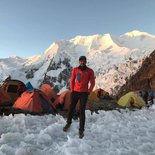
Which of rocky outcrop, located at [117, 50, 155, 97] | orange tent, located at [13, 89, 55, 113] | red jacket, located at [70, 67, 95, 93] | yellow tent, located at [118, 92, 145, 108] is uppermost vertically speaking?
rocky outcrop, located at [117, 50, 155, 97]

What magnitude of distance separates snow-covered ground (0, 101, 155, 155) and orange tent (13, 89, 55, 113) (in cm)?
262

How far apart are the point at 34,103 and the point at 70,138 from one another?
7.52 metres

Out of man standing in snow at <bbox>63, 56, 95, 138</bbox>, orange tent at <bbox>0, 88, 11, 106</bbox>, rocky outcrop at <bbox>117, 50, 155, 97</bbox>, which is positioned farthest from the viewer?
rocky outcrop at <bbox>117, 50, 155, 97</bbox>

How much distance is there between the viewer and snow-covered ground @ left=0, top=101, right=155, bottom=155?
32.6 feet

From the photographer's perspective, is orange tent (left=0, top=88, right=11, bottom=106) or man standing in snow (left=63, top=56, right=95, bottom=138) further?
orange tent (left=0, top=88, right=11, bottom=106)

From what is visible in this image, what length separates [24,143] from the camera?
10.3m

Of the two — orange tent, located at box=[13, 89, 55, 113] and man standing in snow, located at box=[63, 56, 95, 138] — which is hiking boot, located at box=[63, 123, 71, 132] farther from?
orange tent, located at box=[13, 89, 55, 113]

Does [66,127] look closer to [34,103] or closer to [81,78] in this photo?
[81,78]

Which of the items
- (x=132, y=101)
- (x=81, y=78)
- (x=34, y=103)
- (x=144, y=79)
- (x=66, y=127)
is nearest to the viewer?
(x=81, y=78)

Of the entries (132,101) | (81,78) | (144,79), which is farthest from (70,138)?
(144,79)

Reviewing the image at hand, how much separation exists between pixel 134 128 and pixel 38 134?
518cm

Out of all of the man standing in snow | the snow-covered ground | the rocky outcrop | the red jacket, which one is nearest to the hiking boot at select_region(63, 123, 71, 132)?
the snow-covered ground

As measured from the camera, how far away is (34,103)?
60.1 feet

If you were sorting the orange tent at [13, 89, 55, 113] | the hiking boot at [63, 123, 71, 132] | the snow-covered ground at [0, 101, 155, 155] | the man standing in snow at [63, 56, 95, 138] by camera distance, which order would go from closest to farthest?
1. the snow-covered ground at [0, 101, 155, 155]
2. the man standing in snow at [63, 56, 95, 138]
3. the hiking boot at [63, 123, 71, 132]
4. the orange tent at [13, 89, 55, 113]
